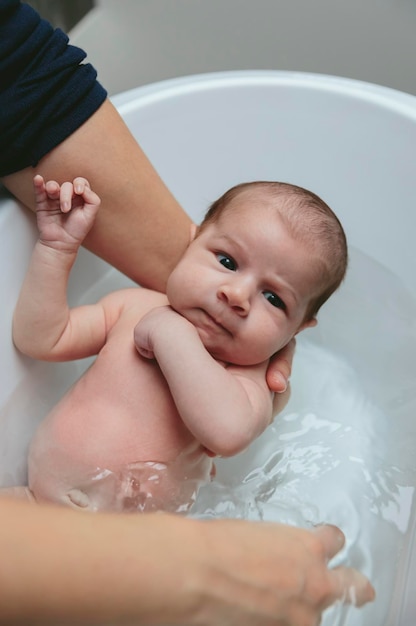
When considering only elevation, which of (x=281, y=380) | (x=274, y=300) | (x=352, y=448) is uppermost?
(x=274, y=300)

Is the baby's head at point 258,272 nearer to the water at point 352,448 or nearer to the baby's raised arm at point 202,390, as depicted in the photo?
the baby's raised arm at point 202,390

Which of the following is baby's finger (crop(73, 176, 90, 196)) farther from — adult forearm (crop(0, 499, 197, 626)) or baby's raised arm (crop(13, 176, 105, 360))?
adult forearm (crop(0, 499, 197, 626))

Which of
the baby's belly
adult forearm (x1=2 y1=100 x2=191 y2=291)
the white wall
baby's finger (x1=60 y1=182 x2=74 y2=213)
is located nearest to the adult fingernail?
the baby's belly

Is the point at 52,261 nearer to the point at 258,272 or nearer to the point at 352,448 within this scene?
the point at 258,272

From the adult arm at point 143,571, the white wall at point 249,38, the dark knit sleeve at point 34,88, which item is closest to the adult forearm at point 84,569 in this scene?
the adult arm at point 143,571

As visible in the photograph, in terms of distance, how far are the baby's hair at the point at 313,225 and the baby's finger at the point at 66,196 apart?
188 millimetres

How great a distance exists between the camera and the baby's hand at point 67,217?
34.6 inches

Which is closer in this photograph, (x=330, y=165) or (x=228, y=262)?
(x=228, y=262)

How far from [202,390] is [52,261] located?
266mm

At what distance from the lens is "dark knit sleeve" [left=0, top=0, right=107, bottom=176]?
815 mm

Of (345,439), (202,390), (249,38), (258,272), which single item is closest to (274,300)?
(258,272)

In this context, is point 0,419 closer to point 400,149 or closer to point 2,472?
point 2,472

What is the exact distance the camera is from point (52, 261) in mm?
884

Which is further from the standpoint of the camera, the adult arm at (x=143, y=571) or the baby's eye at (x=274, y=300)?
the baby's eye at (x=274, y=300)
